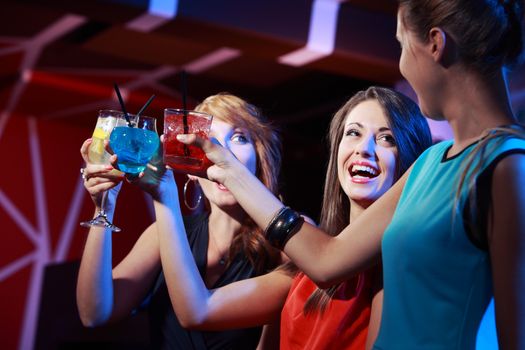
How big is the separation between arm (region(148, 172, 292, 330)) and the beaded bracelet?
548mm

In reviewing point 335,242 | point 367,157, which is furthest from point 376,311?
point 367,157

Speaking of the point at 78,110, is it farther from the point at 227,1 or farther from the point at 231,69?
the point at 227,1

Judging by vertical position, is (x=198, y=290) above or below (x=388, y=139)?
below

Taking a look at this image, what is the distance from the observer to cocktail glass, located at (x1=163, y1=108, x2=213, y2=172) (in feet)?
5.04

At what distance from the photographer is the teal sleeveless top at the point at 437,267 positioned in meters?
1.11

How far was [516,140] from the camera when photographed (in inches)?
43.0

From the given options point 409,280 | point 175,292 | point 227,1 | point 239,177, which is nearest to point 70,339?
point 227,1

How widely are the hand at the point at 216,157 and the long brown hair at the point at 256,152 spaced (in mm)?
801

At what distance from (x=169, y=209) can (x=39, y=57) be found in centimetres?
442

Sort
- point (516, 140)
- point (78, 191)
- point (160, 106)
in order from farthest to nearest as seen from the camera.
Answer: point (78, 191) → point (160, 106) → point (516, 140)

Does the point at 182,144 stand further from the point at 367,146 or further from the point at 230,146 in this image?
the point at 230,146

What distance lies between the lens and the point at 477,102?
1.19 meters

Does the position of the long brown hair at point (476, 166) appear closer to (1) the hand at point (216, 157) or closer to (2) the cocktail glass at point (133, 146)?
(1) the hand at point (216, 157)

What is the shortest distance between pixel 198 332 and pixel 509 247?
1.30 m
